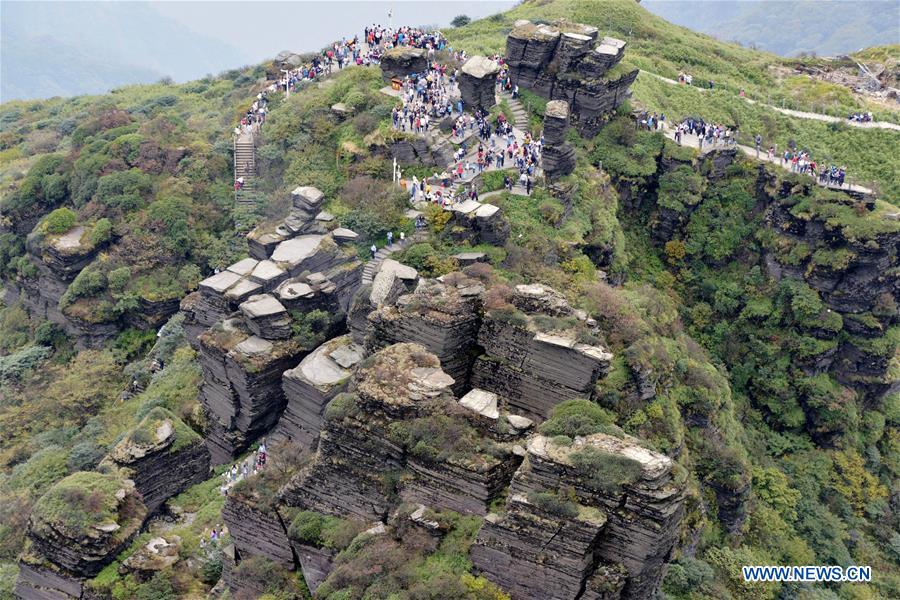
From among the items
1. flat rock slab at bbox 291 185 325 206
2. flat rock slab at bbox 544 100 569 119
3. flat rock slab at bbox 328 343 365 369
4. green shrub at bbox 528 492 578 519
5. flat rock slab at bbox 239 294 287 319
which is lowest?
flat rock slab at bbox 328 343 365 369

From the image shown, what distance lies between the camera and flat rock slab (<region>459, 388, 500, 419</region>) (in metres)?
29.3

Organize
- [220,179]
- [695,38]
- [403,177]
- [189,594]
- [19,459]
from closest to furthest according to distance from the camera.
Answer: [189,594]
[19,459]
[403,177]
[220,179]
[695,38]

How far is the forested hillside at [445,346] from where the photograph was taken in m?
29.2

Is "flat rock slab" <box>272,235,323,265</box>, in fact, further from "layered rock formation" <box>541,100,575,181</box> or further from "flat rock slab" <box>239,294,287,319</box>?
"layered rock formation" <box>541,100,575,181</box>

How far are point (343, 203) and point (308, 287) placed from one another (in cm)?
1126

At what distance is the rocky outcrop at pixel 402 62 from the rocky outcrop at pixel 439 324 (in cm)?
3065

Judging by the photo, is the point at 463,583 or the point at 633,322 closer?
the point at 463,583

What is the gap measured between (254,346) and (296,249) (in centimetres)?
784

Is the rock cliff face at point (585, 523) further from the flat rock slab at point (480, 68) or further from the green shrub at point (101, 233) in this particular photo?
the green shrub at point (101, 233)

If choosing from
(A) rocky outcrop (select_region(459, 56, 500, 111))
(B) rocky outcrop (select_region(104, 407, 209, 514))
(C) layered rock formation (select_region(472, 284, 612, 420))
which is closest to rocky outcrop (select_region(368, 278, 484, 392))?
(C) layered rock formation (select_region(472, 284, 612, 420))

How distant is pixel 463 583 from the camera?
26250 mm

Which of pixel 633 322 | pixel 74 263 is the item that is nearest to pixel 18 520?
pixel 74 263

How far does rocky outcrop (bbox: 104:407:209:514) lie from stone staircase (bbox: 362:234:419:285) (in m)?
13.1

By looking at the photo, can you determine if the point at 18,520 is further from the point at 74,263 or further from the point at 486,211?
the point at 486,211
